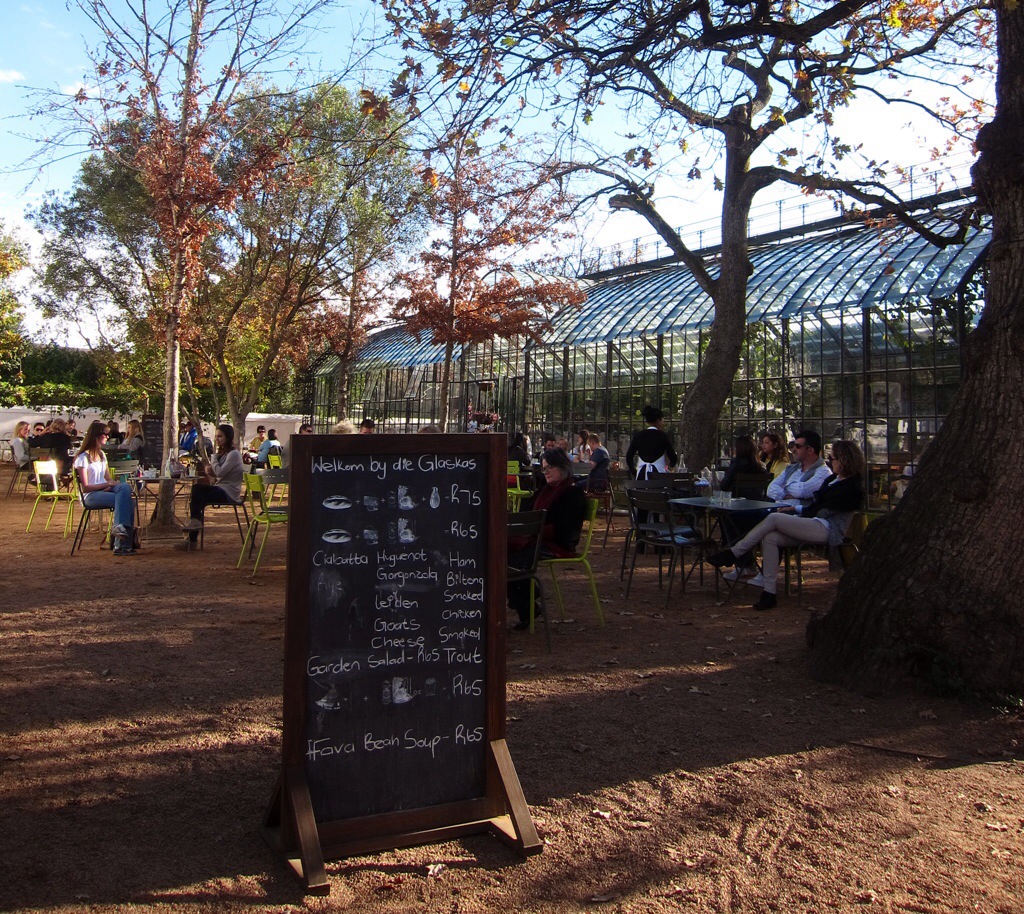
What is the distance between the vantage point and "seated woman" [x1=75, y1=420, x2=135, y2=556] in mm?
9703

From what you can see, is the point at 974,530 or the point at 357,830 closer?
the point at 357,830

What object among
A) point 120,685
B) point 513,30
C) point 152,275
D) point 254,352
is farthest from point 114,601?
point 254,352

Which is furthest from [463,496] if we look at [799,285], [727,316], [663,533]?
[799,285]

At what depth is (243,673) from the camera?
16.8ft

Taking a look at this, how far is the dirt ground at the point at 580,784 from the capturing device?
280 centimetres

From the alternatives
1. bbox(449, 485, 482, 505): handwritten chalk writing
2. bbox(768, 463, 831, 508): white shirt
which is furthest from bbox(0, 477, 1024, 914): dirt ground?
bbox(768, 463, 831, 508): white shirt

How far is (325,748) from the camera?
2.93 metres

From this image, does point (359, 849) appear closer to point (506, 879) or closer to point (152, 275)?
point (506, 879)

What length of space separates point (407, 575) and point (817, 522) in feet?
16.4

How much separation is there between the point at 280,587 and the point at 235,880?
5.15 m

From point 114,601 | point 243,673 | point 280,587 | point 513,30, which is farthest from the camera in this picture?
point 280,587

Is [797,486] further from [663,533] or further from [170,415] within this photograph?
[170,415]

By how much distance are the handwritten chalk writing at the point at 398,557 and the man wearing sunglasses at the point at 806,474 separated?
5.37 m

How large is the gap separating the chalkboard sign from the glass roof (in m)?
8.61
